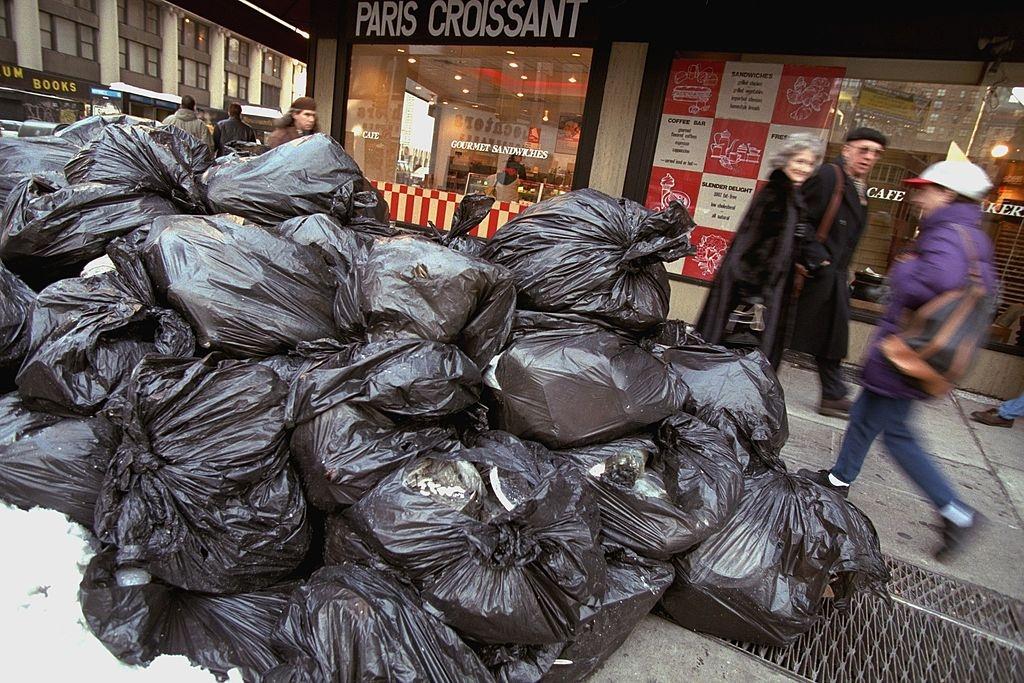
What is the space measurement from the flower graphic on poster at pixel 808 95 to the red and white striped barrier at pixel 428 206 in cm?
270

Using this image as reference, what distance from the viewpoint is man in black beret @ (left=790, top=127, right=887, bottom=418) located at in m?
3.23

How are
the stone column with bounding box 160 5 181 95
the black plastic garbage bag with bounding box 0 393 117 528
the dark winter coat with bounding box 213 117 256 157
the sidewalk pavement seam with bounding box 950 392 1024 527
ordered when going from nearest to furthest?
the black plastic garbage bag with bounding box 0 393 117 528 < the sidewalk pavement seam with bounding box 950 392 1024 527 < the dark winter coat with bounding box 213 117 256 157 < the stone column with bounding box 160 5 181 95

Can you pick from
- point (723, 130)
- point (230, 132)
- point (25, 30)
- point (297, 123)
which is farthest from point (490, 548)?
point (25, 30)

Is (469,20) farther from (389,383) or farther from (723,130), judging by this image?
(389,383)

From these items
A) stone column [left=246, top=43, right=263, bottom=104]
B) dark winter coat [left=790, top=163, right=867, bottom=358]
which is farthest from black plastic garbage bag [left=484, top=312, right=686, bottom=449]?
stone column [left=246, top=43, right=263, bottom=104]

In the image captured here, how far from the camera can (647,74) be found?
533 cm

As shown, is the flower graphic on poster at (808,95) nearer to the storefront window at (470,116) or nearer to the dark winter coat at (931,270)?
the storefront window at (470,116)

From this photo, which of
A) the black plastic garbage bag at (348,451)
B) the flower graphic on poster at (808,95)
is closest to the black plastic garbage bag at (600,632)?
the black plastic garbage bag at (348,451)

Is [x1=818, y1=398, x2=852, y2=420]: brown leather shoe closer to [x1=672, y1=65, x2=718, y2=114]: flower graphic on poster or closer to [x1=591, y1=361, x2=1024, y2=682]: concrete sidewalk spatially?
[x1=591, y1=361, x2=1024, y2=682]: concrete sidewalk

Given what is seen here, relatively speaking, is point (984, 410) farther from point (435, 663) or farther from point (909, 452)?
point (435, 663)

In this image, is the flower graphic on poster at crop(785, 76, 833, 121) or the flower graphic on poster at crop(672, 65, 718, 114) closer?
the flower graphic on poster at crop(785, 76, 833, 121)

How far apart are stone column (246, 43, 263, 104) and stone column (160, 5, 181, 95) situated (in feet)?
27.7

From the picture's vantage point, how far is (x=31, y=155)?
3436mm

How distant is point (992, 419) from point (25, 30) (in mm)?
36702
